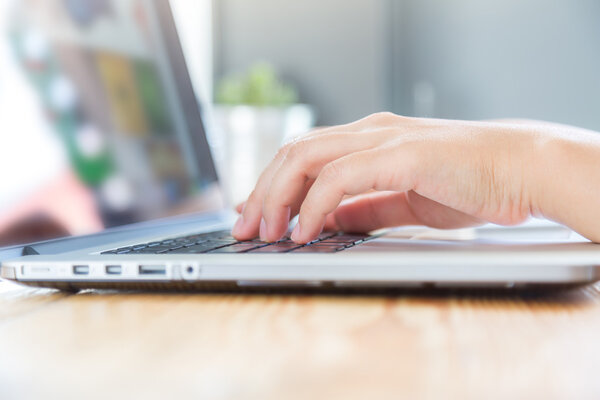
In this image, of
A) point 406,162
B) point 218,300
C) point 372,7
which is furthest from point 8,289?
point 372,7

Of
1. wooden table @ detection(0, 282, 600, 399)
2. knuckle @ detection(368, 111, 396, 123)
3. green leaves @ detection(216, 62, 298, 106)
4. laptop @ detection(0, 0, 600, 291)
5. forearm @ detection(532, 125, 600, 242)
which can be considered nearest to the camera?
wooden table @ detection(0, 282, 600, 399)

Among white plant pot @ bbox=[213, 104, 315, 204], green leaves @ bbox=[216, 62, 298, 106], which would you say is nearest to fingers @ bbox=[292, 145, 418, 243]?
white plant pot @ bbox=[213, 104, 315, 204]

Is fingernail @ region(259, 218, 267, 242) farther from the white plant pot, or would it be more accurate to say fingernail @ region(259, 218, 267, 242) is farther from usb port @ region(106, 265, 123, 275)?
the white plant pot

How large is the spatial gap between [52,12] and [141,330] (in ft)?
1.72

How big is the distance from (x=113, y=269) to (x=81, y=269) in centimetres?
3

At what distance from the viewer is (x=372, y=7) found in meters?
3.74

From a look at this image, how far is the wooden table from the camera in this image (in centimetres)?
24

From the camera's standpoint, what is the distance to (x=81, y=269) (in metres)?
0.45

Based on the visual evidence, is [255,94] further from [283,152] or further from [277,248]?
Result: [277,248]

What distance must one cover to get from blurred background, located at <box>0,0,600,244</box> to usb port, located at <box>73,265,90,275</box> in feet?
0.57

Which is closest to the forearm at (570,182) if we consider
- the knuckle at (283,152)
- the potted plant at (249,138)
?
the knuckle at (283,152)

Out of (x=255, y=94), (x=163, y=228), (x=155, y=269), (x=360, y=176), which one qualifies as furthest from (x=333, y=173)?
(x=255, y=94)

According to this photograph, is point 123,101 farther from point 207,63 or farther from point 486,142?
point 207,63

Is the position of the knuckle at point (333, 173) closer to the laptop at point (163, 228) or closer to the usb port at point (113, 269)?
the laptop at point (163, 228)
